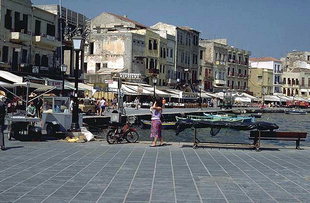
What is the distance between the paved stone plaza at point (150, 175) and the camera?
712cm

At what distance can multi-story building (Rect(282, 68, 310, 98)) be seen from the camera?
11291cm

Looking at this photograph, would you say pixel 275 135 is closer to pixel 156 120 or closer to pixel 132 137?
pixel 156 120

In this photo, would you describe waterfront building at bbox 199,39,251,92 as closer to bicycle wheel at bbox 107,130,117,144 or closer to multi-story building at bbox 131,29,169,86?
multi-story building at bbox 131,29,169,86

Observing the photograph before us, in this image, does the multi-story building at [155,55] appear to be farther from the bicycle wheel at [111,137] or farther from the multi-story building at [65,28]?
the bicycle wheel at [111,137]

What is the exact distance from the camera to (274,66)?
354ft

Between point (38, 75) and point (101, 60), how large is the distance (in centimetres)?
2086

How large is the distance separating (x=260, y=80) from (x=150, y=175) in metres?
97.8

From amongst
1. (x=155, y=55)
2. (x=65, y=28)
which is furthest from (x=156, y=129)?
(x=155, y=55)

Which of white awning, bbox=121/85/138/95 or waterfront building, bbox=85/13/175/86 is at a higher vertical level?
waterfront building, bbox=85/13/175/86

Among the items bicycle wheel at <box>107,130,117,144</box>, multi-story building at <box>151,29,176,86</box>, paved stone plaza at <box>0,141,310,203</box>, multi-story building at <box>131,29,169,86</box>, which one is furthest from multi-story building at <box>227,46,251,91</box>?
paved stone plaza at <box>0,141,310,203</box>

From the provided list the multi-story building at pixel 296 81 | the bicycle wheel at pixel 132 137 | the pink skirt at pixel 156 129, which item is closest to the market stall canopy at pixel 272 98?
the multi-story building at pixel 296 81

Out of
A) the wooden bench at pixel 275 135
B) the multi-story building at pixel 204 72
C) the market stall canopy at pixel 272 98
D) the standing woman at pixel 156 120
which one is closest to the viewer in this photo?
the wooden bench at pixel 275 135

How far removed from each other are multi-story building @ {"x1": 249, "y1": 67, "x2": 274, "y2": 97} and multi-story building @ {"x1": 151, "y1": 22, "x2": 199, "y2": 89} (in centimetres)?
2707

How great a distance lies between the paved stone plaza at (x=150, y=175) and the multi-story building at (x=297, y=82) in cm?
10354
